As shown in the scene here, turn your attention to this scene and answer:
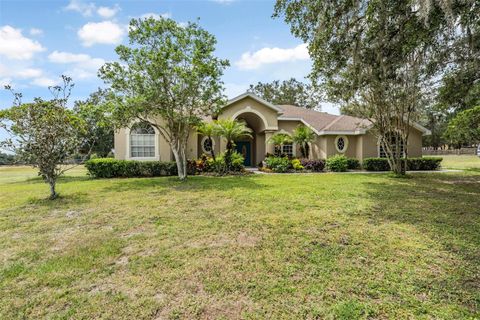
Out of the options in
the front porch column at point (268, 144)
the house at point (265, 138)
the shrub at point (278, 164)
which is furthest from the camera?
the front porch column at point (268, 144)

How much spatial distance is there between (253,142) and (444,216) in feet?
59.2

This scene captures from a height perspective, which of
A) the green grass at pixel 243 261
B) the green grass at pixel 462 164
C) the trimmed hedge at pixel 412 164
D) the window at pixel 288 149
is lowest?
the green grass at pixel 243 261

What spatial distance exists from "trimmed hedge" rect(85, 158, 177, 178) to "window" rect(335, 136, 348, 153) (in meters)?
13.4

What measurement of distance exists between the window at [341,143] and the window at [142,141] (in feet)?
48.6

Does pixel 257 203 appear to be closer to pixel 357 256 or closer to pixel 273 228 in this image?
pixel 273 228

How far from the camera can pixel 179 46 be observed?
1338cm

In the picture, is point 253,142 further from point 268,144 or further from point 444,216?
point 444,216

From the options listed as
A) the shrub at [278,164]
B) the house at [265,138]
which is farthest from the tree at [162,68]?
the shrub at [278,164]

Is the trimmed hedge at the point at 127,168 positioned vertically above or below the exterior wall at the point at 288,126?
below

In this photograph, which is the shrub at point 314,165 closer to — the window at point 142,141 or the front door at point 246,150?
the front door at point 246,150

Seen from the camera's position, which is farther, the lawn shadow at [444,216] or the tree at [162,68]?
the tree at [162,68]

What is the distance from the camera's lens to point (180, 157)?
599 inches

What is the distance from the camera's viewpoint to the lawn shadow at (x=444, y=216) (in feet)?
13.3

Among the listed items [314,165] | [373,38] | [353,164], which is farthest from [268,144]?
[373,38]
